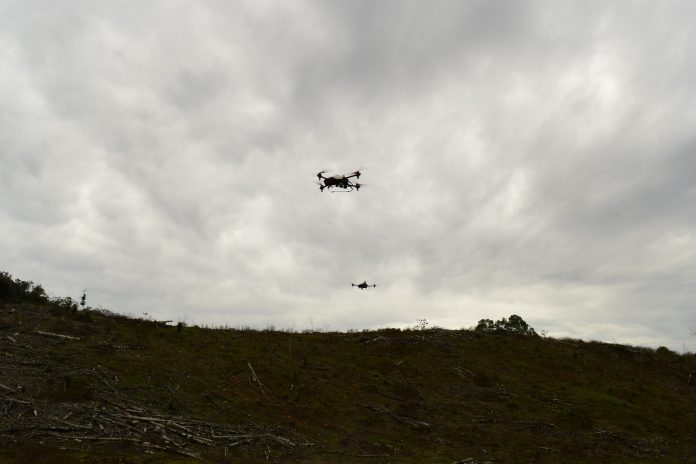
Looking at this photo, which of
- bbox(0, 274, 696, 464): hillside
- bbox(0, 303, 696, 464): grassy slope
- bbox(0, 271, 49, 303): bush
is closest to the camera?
bbox(0, 274, 696, 464): hillside

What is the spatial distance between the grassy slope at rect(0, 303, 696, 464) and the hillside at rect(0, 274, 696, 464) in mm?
104

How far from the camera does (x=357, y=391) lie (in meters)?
24.8

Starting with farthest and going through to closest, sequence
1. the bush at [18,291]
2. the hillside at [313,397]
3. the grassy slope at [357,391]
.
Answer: the bush at [18,291] → the grassy slope at [357,391] → the hillside at [313,397]

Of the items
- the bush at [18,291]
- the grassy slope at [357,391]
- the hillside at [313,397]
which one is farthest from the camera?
the bush at [18,291]

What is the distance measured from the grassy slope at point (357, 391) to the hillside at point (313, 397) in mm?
104

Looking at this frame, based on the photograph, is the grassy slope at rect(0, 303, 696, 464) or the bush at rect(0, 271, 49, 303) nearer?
the grassy slope at rect(0, 303, 696, 464)

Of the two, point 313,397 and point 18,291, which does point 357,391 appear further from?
point 18,291

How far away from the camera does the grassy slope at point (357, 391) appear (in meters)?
17.6

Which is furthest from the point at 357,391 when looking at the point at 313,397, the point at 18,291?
the point at 18,291

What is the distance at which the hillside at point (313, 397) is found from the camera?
1560 cm

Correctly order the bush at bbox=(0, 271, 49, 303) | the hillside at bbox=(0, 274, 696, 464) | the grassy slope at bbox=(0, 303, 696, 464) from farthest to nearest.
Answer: the bush at bbox=(0, 271, 49, 303) < the grassy slope at bbox=(0, 303, 696, 464) < the hillside at bbox=(0, 274, 696, 464)

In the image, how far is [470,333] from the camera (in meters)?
35.6

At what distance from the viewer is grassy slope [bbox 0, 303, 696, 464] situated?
17641 mm

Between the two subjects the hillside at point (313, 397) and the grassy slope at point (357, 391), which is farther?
the grassy slope at point (357, 391)
